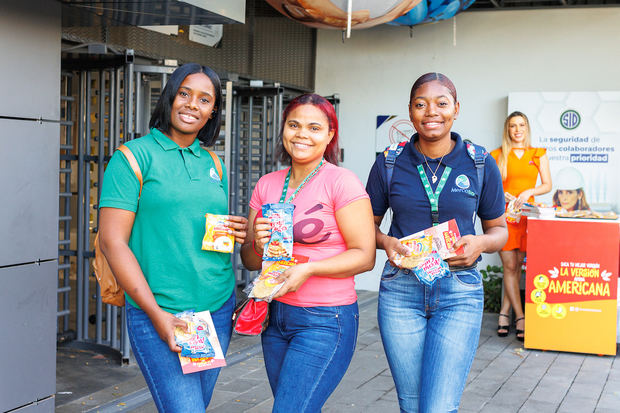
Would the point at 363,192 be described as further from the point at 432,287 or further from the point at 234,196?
the point at 234,196

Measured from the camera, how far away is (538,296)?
6.20 metres

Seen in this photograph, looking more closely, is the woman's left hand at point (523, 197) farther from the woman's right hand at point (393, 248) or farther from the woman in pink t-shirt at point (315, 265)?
the woman in pink t-shirt at point (315, 265)

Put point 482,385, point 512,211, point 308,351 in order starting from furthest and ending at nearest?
point 512,211, point 482,385, point 308,351

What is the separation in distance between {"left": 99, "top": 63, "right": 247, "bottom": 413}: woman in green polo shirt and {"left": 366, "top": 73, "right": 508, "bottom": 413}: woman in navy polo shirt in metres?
0.66

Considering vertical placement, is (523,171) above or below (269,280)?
above

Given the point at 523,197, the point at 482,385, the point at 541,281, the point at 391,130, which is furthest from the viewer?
the point at 391,130

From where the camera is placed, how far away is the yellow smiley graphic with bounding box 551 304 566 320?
6137mm

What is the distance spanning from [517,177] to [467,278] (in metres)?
4.17

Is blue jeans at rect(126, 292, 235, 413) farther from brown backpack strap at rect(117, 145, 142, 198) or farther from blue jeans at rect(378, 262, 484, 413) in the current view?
blue jeans at rect(378, 262, 484, 413)

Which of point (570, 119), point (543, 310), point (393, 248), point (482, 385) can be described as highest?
point (570, 119)

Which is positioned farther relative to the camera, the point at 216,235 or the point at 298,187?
the point at 298,187

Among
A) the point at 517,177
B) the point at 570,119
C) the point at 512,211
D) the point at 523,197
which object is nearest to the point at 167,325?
the point at 512,211

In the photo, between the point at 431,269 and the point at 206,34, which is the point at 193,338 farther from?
the point at 206,34

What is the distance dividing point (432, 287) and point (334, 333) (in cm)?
47
